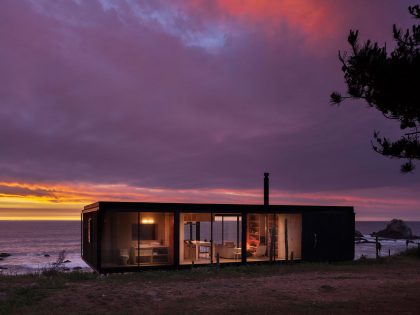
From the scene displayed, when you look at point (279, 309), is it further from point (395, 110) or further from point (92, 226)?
point (92, 226)

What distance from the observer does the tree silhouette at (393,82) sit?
9.90m

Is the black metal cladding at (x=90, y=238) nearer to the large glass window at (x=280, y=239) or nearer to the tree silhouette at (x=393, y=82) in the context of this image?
the large glass window at (x=280, y=239)

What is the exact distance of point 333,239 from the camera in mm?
21578

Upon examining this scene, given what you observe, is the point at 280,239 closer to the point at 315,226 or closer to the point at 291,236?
the point at 291,236

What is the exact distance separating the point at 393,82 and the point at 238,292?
6.84 m

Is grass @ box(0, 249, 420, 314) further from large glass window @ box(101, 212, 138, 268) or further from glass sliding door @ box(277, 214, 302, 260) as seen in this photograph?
glass sliding door @ box(277, 214, 302, 260)

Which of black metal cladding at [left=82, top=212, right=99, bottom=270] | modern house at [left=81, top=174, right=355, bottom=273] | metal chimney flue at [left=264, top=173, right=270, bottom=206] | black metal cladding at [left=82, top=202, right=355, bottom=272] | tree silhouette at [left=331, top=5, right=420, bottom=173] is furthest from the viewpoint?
metal chimney flue at [left=264, top=173, right=270, bottom=206]

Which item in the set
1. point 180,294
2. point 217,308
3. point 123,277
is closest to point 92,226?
point 123,277

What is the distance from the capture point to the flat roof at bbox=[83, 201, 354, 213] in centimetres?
1758

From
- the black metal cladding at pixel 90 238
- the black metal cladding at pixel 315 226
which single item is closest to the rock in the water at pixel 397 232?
the black metal cladding at pixel 315 226

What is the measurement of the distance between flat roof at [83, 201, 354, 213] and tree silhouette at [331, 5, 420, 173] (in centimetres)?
942

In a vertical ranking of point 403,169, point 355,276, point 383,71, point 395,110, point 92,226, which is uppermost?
point 383,71

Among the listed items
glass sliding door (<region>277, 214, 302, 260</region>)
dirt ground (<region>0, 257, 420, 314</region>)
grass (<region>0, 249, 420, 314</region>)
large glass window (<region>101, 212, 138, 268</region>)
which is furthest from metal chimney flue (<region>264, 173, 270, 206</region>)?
large glass window (<region>101, 212, 138, 268</region>)

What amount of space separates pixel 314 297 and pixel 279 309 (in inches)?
75.7
